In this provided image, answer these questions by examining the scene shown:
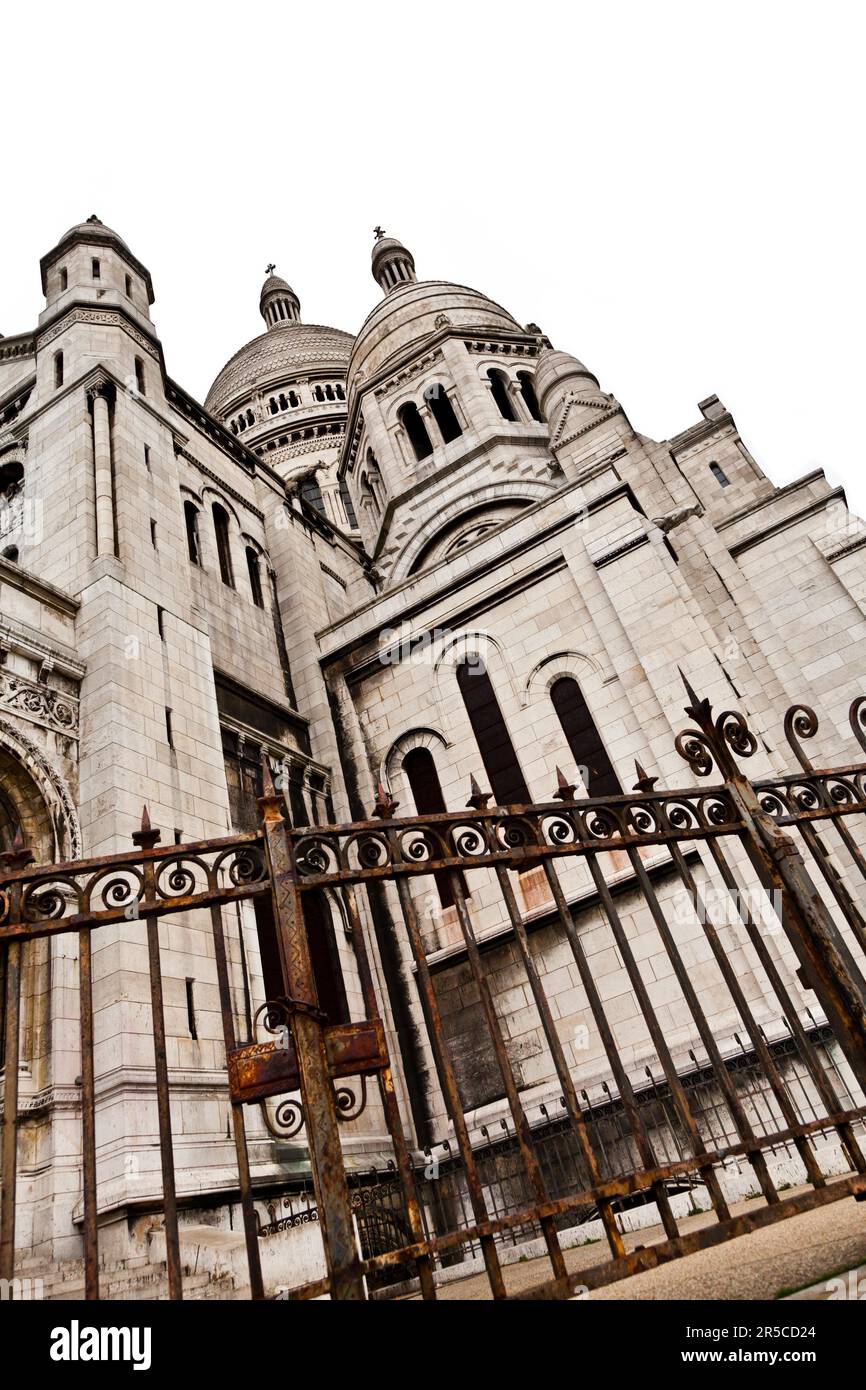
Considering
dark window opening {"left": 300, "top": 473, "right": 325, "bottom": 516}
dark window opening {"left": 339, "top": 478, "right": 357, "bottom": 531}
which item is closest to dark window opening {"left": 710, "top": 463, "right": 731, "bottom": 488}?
dark window opening {"left": 339, "top": 478, "right": 357, "bottom": 531}

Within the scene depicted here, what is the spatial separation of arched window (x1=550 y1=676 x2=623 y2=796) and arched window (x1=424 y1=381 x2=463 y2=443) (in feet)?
37.8

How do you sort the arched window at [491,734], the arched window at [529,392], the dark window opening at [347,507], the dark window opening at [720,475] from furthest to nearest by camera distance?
1. the dark window opening at [347,507]
2. the arched window at [529,392]
3. the dark window opening at [720,475]
4. the arched window at [491,734]

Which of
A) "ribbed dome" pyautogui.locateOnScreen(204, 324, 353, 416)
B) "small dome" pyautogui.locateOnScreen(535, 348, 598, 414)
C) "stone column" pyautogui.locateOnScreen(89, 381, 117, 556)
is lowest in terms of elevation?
"stone column" pyautogui.locateOnScreen(89, 381, 117, 556)

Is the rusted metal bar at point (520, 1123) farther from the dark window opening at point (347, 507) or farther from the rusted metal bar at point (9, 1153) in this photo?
the dark window opening at point (347, 507)

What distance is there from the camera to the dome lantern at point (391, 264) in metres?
31.7

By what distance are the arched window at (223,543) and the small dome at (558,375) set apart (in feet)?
26.8

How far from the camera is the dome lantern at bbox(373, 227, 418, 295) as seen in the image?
31.7m

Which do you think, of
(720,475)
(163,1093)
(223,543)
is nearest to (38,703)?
(223,543)

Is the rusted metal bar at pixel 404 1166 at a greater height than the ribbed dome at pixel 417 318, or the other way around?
the ribbed dome at pixel 417 318

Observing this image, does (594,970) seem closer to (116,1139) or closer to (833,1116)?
(116,1139)

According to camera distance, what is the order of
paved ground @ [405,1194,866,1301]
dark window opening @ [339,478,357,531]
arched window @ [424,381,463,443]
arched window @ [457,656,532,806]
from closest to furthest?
paved ground @ [405,1194,866,1301] < arched window @ [457,656,532,806] < arched window @ [424,381,463,443] < dark window opening @ [339,478,357,531]

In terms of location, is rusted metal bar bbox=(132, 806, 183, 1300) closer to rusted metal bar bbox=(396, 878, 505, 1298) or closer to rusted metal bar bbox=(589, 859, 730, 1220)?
rusted metal bar bbox=(396, 878, 505, 1298)

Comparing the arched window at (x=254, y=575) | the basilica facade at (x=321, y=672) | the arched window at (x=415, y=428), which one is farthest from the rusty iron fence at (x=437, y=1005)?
the arched window at (x=415, y=428)
